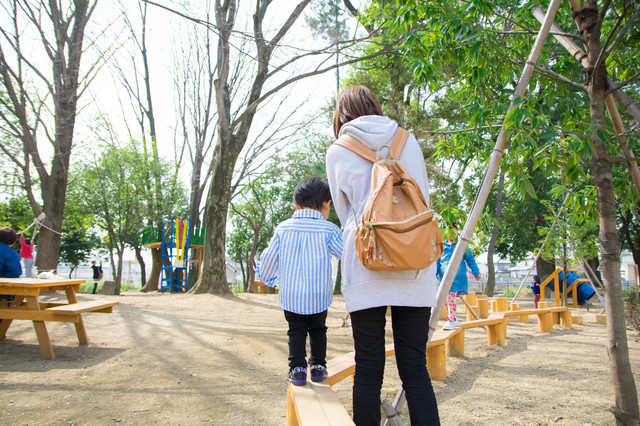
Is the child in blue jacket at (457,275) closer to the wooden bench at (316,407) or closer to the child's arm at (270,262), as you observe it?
the child's arm at (270,262)

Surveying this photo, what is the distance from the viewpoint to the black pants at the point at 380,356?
1.76 meters

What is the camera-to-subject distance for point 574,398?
3488 mm

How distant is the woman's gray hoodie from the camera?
1.74 meters

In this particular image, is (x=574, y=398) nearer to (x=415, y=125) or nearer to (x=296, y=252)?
(x=296, y=252)

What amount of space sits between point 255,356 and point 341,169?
342cm

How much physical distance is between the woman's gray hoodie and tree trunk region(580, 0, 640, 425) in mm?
1395

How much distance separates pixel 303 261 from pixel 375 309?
842 millimetres

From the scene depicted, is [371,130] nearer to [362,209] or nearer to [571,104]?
[362,209]

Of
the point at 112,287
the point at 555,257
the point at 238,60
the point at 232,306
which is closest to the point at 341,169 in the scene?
the point at 232,306

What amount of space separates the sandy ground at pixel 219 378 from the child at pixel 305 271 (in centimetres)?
68

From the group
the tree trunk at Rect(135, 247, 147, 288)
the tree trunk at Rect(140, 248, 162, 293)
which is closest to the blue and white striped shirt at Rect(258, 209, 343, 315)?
the tree trunk at Rect(140, 248, 162, 293)

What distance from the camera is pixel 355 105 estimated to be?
2.12 m

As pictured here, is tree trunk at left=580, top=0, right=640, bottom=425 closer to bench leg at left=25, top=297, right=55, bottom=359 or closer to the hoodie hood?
the hoodie hood

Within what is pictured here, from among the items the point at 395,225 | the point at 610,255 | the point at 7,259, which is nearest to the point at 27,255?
the point at 7,259
